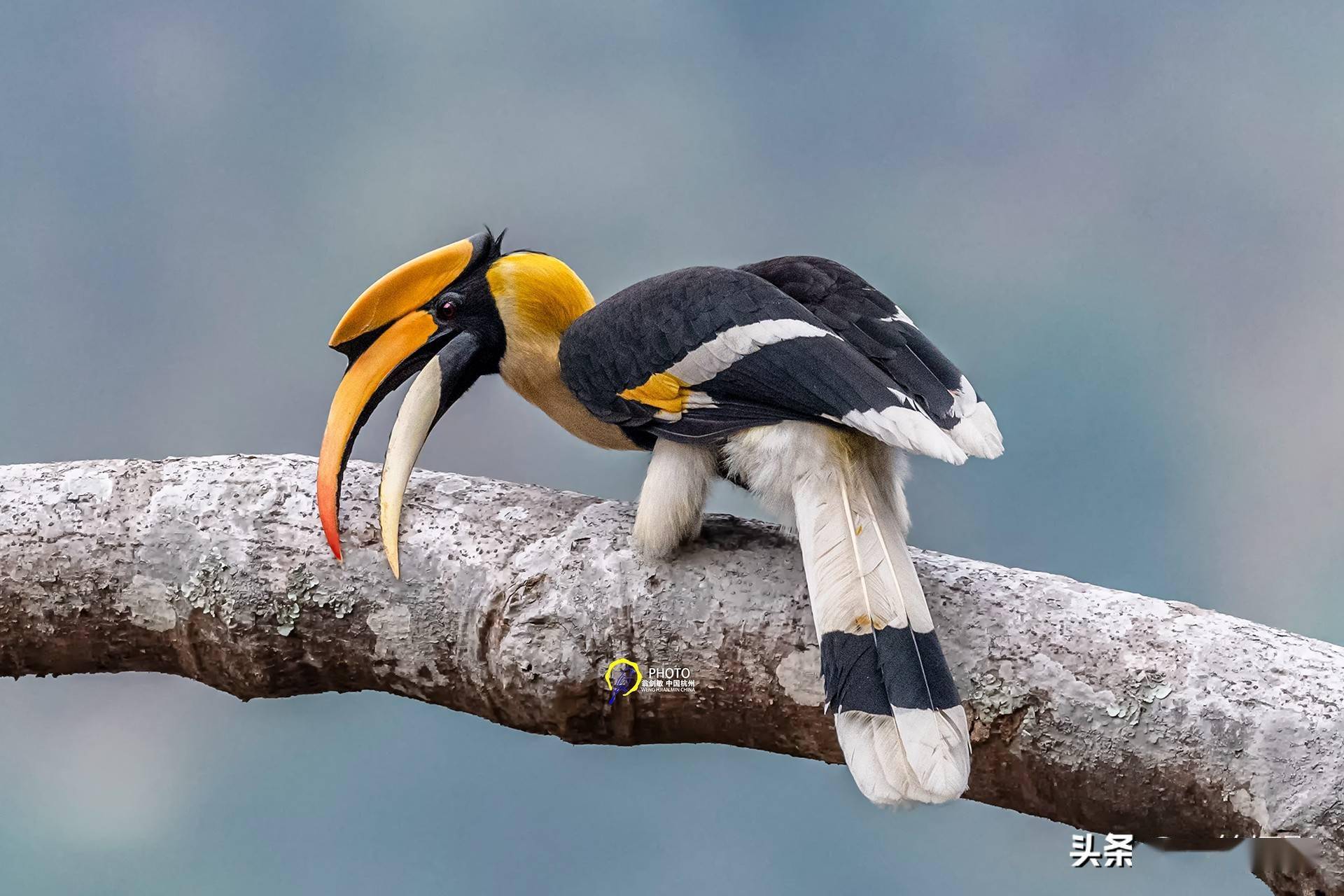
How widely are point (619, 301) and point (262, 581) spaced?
91cm

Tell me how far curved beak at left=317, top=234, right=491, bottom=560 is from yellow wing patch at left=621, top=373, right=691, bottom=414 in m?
0.49

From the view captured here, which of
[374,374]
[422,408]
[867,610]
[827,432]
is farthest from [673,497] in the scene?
[374,374]

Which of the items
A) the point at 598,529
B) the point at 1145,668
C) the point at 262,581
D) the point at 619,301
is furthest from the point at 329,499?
the point at 1145,668

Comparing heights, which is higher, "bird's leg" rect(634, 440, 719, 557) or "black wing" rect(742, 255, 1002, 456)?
"black wing" rect(742, 255, 1002, 456)

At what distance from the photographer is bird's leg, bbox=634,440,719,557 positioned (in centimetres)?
246

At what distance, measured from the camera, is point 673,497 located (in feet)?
8.07

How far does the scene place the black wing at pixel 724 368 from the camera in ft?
7.33

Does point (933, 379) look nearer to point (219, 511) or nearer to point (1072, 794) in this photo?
point (1072, 794)

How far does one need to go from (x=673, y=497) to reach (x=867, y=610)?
0.50 metres

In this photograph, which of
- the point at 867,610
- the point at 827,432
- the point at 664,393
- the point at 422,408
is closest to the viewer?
the point at 867,610

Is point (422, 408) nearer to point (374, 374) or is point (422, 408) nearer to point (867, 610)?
point (374, 374)

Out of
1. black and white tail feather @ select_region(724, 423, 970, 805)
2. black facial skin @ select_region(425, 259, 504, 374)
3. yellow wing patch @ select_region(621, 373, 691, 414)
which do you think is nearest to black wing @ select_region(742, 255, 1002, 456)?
black and white tail feather @ select_region(724, 423, 970, 805)

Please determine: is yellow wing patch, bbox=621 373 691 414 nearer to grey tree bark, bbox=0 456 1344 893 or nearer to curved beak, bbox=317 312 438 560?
grey tree bark, bbox=0 456 1344 893

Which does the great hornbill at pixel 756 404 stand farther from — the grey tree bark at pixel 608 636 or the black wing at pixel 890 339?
the grey tree bark at pixel 608 636
